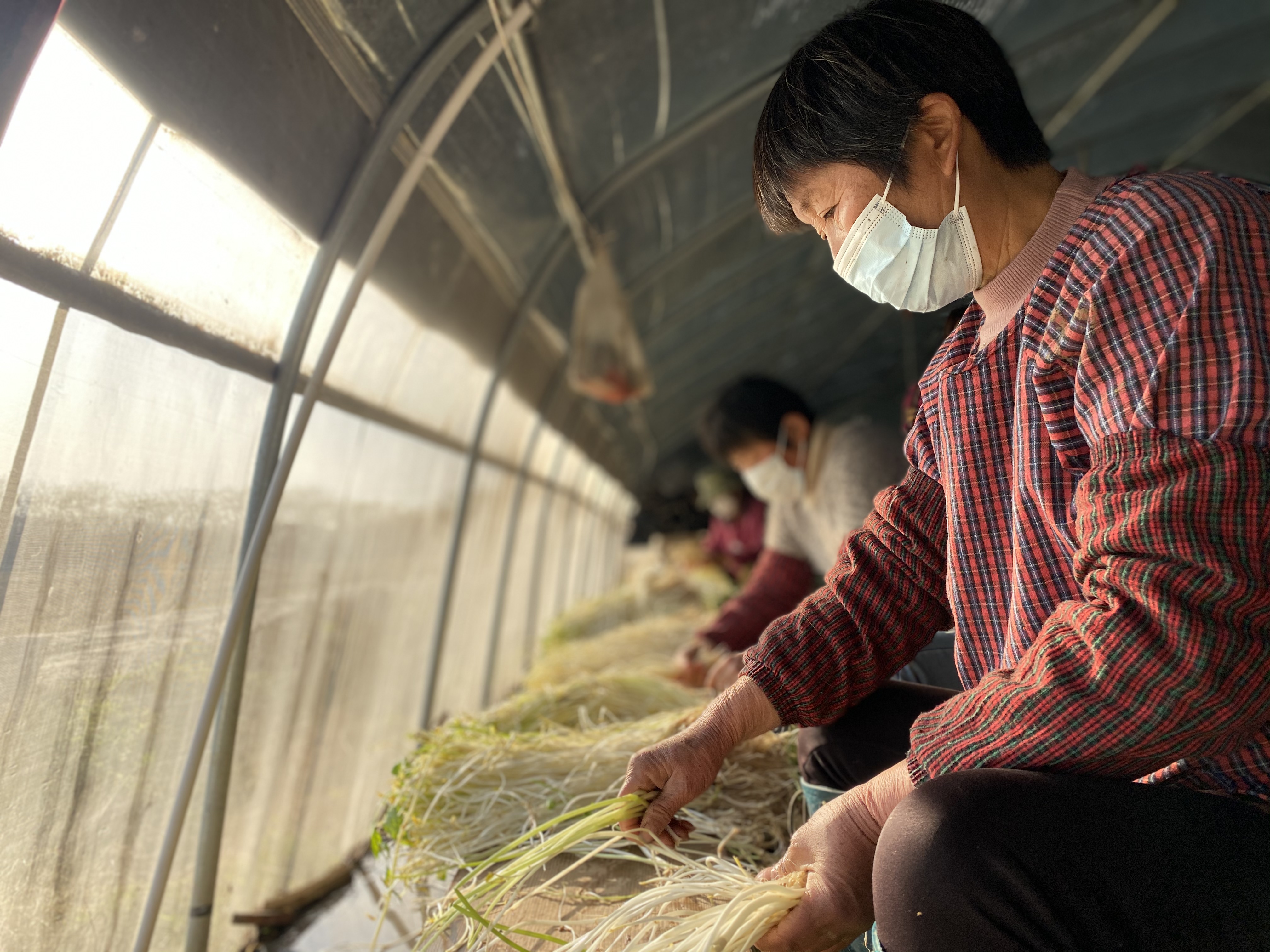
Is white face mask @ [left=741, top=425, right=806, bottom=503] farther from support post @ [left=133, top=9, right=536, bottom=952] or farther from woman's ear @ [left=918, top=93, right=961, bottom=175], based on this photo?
woman's ear @ [left=918, top=93, right=961, bottom=175]

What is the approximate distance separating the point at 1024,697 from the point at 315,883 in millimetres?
2488

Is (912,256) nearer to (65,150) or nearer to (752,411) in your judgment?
(65,150)

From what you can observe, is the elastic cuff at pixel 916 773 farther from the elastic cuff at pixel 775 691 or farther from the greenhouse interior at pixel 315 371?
the greenhouse interior at pixel 315 371

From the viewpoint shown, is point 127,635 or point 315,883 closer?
point 127,635

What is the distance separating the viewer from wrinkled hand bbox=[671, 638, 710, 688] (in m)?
3.11

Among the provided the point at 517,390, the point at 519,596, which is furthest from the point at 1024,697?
the point at 519,596

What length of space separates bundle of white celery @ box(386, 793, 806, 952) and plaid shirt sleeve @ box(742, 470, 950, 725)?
11.5 inches

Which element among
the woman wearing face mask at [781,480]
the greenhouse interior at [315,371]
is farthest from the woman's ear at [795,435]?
the greenhouse interior at [315,371]

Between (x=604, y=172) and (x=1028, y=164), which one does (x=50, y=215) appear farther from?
(x=604, y=172)

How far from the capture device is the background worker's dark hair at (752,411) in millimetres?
3262

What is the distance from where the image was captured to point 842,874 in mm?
1060

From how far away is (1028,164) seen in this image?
1.25 metres

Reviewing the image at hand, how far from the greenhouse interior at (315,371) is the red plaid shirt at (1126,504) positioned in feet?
1.08

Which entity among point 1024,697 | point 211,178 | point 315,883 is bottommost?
point 315,883
